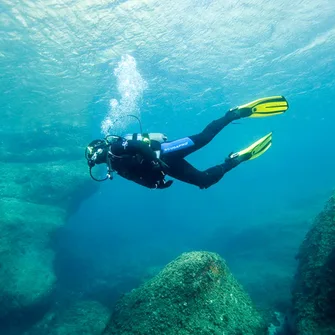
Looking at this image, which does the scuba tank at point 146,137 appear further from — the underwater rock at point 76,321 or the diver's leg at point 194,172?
the underwater rock at point 76,321

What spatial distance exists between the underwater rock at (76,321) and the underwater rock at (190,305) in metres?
8.17

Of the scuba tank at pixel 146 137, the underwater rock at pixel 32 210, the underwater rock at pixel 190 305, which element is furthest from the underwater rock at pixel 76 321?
the scuba tank at pixel 146 137

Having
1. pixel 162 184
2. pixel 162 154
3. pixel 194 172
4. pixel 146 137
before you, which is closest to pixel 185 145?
pixel 162 154

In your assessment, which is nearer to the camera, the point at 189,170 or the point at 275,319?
the point at 189,170

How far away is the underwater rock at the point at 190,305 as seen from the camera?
4004 millimetres

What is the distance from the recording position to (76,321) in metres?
11.9

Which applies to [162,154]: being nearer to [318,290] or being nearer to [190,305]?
[190,305]

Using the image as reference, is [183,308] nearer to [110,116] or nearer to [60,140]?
[60,140]

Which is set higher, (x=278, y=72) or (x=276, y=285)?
(x=278, y=72)

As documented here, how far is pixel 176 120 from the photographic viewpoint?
1507 inches

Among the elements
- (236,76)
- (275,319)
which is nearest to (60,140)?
(236,76)

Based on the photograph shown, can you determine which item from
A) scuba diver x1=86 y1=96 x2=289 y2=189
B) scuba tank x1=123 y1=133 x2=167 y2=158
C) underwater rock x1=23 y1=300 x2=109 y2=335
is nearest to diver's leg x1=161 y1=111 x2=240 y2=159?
scuba diver x1=86 y1=96 x2=289 y2=189

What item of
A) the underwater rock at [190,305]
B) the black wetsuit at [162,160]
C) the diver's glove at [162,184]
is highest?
the black wetsuit at [162,160]

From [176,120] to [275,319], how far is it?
32.9 metres
